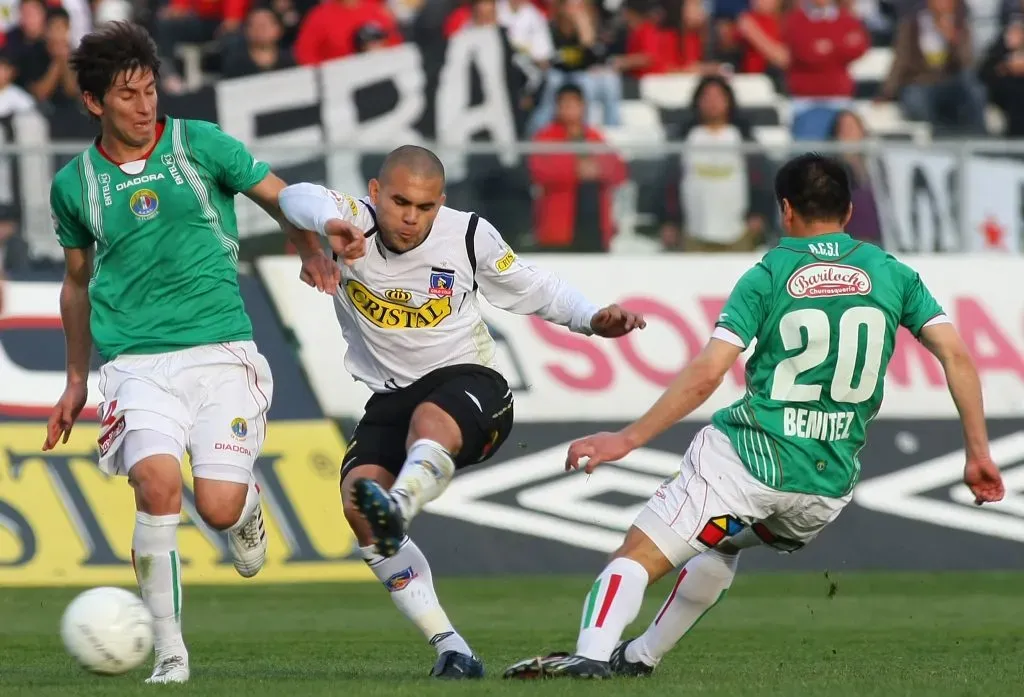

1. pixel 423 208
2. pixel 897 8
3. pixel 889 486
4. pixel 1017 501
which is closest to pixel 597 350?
pixel 889 486

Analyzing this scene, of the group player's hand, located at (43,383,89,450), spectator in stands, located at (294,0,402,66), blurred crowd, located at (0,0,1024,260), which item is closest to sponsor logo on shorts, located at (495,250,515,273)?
player's hand, located at (43,383,89,450)

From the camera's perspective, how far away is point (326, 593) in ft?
39.1

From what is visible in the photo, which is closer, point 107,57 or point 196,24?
point 107,57

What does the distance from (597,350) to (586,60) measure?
478 cm

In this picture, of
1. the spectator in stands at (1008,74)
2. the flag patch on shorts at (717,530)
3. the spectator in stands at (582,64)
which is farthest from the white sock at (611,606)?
the spectator in stands at (1008,74)

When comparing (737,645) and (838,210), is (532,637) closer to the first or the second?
(737,645)

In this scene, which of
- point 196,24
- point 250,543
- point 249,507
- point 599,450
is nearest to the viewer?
point 599,450

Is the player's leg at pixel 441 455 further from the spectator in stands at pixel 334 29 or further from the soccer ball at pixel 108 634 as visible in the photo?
the spectator in stands at pixel 334 29

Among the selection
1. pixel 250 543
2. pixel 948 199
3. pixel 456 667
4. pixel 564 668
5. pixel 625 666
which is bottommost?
pixel 625 666

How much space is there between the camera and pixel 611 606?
6.72 meters

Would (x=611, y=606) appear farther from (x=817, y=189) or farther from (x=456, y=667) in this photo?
(x=817, y=189)

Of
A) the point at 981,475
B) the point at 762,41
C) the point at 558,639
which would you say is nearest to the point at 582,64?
the point at 762,41

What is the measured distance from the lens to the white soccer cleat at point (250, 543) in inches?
311

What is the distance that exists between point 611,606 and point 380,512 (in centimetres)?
99
